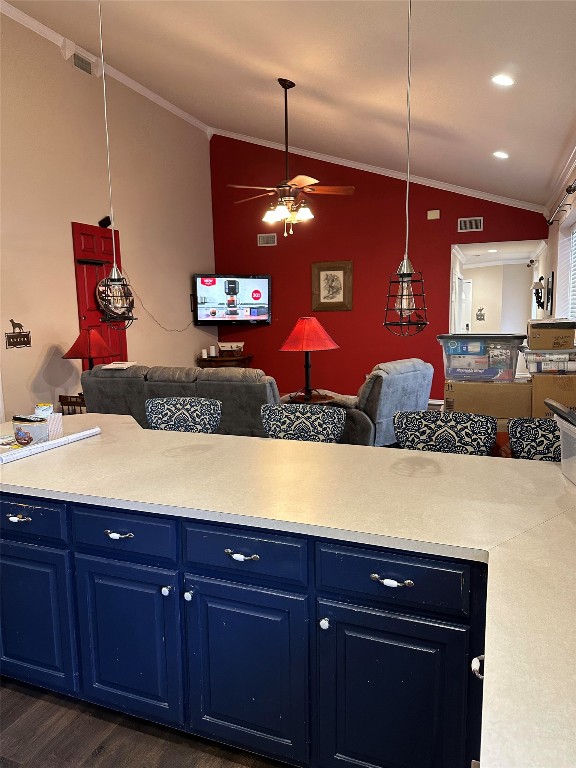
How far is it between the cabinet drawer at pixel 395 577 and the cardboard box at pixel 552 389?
1.85 meters

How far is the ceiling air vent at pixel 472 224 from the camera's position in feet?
23.9

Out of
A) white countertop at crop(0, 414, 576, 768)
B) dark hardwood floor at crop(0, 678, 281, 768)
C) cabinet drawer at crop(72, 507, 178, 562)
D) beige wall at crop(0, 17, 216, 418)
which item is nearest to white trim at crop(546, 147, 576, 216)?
white countertop at crop(0, 414, 576, 768)

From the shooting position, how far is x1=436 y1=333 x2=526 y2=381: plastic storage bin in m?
3.16

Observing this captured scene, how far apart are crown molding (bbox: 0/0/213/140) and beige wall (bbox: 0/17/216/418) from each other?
2.7 inches

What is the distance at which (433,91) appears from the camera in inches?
151

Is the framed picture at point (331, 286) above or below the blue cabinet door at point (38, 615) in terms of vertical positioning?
above

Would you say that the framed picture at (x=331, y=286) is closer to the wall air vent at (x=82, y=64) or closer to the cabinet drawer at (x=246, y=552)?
the wall air vent at (x=82, y=64)

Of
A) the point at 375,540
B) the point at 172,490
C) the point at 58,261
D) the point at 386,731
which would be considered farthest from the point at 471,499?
the point at 58,261

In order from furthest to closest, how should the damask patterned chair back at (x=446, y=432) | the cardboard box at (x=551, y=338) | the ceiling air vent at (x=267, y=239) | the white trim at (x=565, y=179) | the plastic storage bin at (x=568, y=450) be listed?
the ceiling air vent at (x=267, y=239), the white trim at (x=565, y=179), the cardboard box at (x=551, y=338), the damask patterned chair back at (x=446, y=432), the plastic storage bin at (x=568, y=450)

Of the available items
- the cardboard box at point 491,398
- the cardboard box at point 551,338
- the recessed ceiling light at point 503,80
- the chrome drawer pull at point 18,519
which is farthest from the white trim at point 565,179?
the chrome drawer pull at point 18,519

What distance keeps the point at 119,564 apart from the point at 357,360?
644 cm

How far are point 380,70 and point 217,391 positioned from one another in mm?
2589

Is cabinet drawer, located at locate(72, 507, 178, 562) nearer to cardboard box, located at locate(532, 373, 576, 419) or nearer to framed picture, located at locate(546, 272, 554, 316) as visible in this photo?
cardboard box, located at locate(532, 373, 576, 419)

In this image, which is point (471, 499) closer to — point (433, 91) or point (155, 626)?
point (155, 626)
